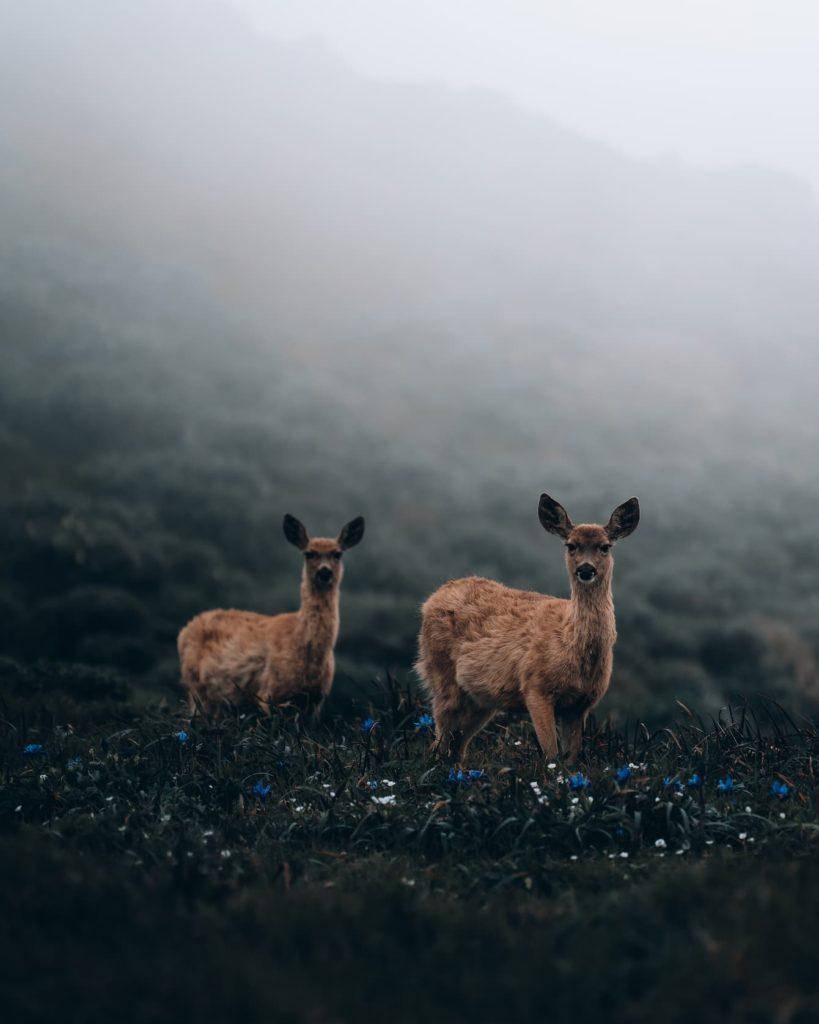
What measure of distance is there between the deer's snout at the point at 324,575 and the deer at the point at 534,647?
5.98 feet

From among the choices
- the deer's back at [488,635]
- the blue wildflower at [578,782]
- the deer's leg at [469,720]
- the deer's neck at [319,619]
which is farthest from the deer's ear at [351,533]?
→ the blue wildflower at [578,782]

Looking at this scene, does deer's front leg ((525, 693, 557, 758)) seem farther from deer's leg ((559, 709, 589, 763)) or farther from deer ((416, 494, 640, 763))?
deer's leg ((559, 709, 589, 763))

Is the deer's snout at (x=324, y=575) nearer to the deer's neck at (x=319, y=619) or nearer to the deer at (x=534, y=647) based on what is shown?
the deer's neck at (x=319, y=619)

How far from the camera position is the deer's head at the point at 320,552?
10.5 meters

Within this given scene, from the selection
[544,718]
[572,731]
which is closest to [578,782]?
[544,718]

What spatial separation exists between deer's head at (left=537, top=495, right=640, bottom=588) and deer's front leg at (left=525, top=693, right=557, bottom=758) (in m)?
0.82

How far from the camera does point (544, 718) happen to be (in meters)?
7.52

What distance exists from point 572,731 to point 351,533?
3.66 meters

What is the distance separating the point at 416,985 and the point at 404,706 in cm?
547

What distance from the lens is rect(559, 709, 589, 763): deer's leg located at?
7637mm

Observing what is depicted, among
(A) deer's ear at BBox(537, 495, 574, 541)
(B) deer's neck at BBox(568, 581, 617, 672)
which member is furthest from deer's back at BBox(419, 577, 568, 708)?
(A) deer's ear at BBox(537, 495, 574, 541)

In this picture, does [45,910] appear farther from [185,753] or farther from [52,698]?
[52,698]

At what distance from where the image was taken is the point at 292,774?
7559mm

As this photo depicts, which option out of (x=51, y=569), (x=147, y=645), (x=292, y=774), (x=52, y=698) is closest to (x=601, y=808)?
(x=292, y=774)
